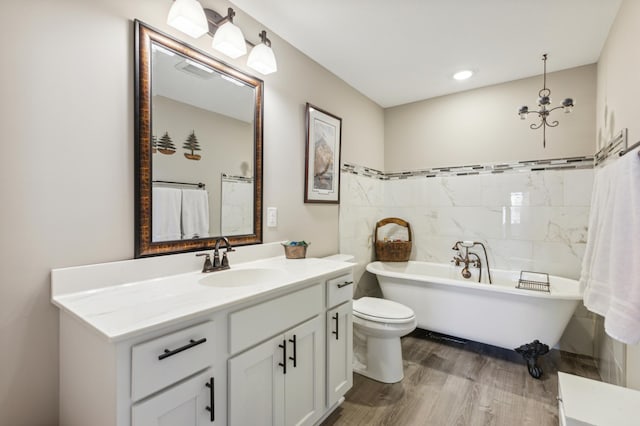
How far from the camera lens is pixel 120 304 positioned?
1.04 meters

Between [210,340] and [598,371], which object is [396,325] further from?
[598,371]

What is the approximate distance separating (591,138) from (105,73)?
134 inches

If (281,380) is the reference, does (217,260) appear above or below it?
above

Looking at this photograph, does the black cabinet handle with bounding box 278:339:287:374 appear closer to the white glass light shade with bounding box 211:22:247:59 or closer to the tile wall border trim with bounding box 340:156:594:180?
the white glass light shade with bounding box 211:22:247:59

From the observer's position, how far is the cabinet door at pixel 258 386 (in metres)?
1.13

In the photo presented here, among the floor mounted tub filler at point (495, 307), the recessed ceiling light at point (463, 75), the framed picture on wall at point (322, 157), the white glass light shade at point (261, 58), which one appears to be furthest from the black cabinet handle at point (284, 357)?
the recessed ceiling light at point (463, 75)

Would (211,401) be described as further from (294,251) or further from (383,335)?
(383,335)

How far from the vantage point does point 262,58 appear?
176 cm

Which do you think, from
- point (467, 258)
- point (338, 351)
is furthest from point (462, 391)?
point (467, 258)

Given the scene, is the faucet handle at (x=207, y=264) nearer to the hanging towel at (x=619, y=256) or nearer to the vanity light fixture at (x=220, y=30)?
the vanity light fixture at (x=220, y=30)

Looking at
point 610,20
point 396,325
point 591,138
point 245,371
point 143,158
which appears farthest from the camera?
point 591,138

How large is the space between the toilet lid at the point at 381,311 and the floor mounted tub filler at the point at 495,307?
1.46 ft

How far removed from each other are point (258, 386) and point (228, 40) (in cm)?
164

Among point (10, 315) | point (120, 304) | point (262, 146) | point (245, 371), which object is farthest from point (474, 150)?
point (10, 315)
